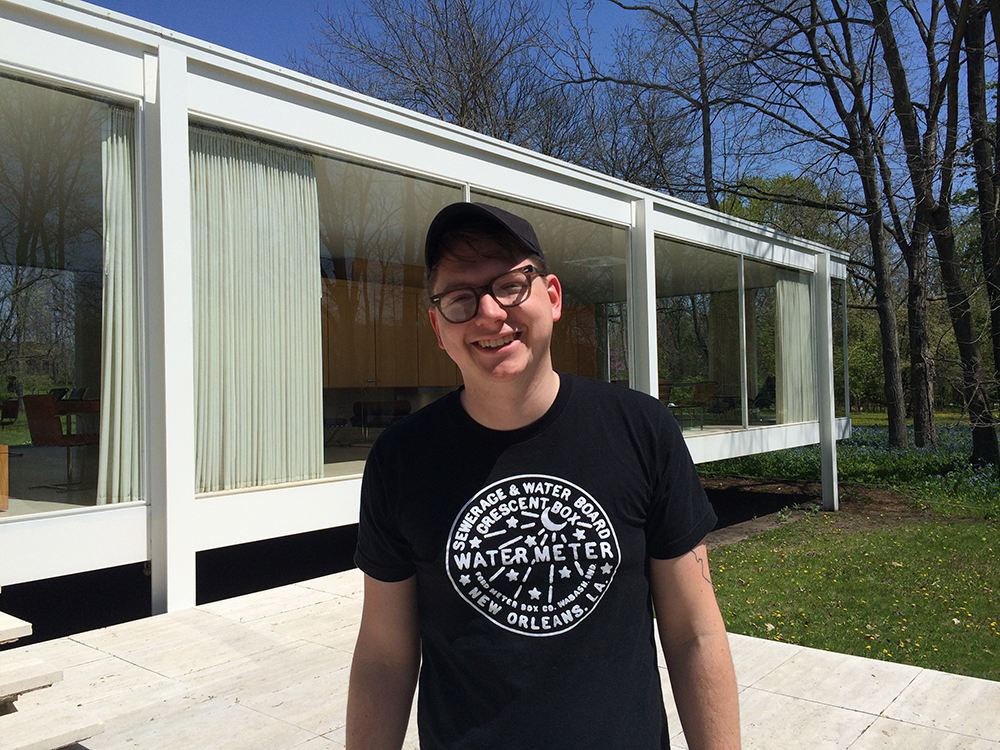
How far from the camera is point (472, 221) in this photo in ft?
4.65

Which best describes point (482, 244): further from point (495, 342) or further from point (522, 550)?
point (522, 550)

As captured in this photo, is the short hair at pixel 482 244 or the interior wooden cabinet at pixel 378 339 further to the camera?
the interior wooden cabinet at pixel 378 339

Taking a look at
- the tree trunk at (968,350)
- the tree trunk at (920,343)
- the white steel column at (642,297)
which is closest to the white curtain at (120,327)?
the white steel column at (642,297)

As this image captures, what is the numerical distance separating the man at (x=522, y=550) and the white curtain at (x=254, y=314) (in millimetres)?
4301

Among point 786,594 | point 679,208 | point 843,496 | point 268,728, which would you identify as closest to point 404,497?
point 268,728

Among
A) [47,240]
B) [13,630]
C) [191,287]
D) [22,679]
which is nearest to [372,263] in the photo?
[191,287]

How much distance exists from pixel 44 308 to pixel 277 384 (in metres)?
1.58

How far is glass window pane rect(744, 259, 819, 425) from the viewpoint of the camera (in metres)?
11.8

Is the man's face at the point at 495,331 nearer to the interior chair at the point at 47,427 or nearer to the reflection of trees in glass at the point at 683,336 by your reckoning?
the interior chair at the point at 47,427

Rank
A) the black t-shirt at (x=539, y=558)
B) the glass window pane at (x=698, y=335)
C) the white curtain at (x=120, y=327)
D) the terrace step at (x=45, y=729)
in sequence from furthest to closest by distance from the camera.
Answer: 1. the glass window pane at (x=698, y=335)
2. the white curtain at (x=120, y=327)
3. the terrace step at (x=45, y=729)
4. the black t-shirt at (x=539, y=558)

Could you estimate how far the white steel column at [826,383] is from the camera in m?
12.7

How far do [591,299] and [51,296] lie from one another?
19.7 feet

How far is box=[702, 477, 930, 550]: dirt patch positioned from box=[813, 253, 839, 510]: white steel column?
1.40ft

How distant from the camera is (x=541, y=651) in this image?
4.28ft
